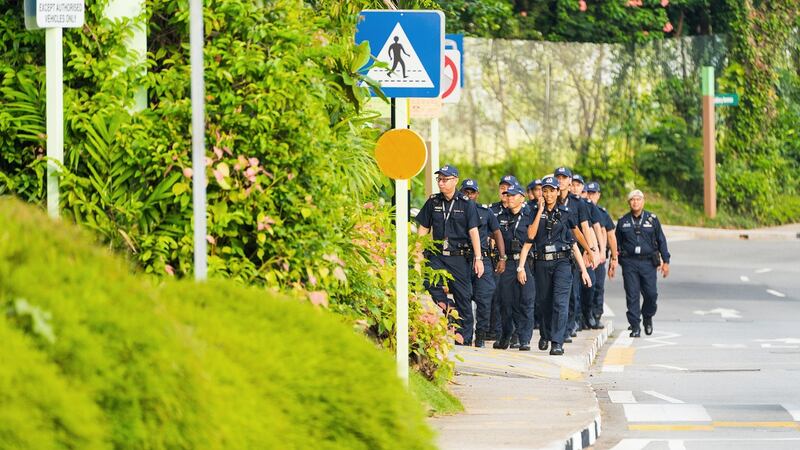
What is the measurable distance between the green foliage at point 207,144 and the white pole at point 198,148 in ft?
6.05

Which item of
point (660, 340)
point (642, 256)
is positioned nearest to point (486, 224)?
point (660, 340)

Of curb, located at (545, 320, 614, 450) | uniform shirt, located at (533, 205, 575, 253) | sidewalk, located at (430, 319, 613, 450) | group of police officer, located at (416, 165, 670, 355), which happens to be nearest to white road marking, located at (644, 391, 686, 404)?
sidewalk, located at (430, 319, 613, 450)

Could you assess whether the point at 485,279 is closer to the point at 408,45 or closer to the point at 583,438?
the point at 583,438

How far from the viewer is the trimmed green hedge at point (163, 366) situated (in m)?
4.86

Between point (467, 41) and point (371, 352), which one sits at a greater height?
point (467, 41)

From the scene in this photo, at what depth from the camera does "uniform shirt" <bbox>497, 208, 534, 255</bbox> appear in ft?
62.7

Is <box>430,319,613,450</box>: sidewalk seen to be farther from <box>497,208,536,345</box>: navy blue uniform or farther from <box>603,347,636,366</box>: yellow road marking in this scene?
<box>497,208,536,345</box>: navy blue uniform

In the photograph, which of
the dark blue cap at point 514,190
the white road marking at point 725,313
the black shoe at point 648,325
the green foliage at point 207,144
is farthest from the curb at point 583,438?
the white road marking at point 725,313

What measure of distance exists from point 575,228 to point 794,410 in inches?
267

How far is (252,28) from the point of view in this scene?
1034cm

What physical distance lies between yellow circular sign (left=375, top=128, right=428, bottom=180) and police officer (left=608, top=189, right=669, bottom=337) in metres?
10.5

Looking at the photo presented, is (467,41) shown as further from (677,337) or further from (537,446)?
(537,446)

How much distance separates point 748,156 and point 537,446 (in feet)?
105

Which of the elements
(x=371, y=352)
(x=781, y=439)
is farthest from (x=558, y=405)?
(x=371, y=352)
